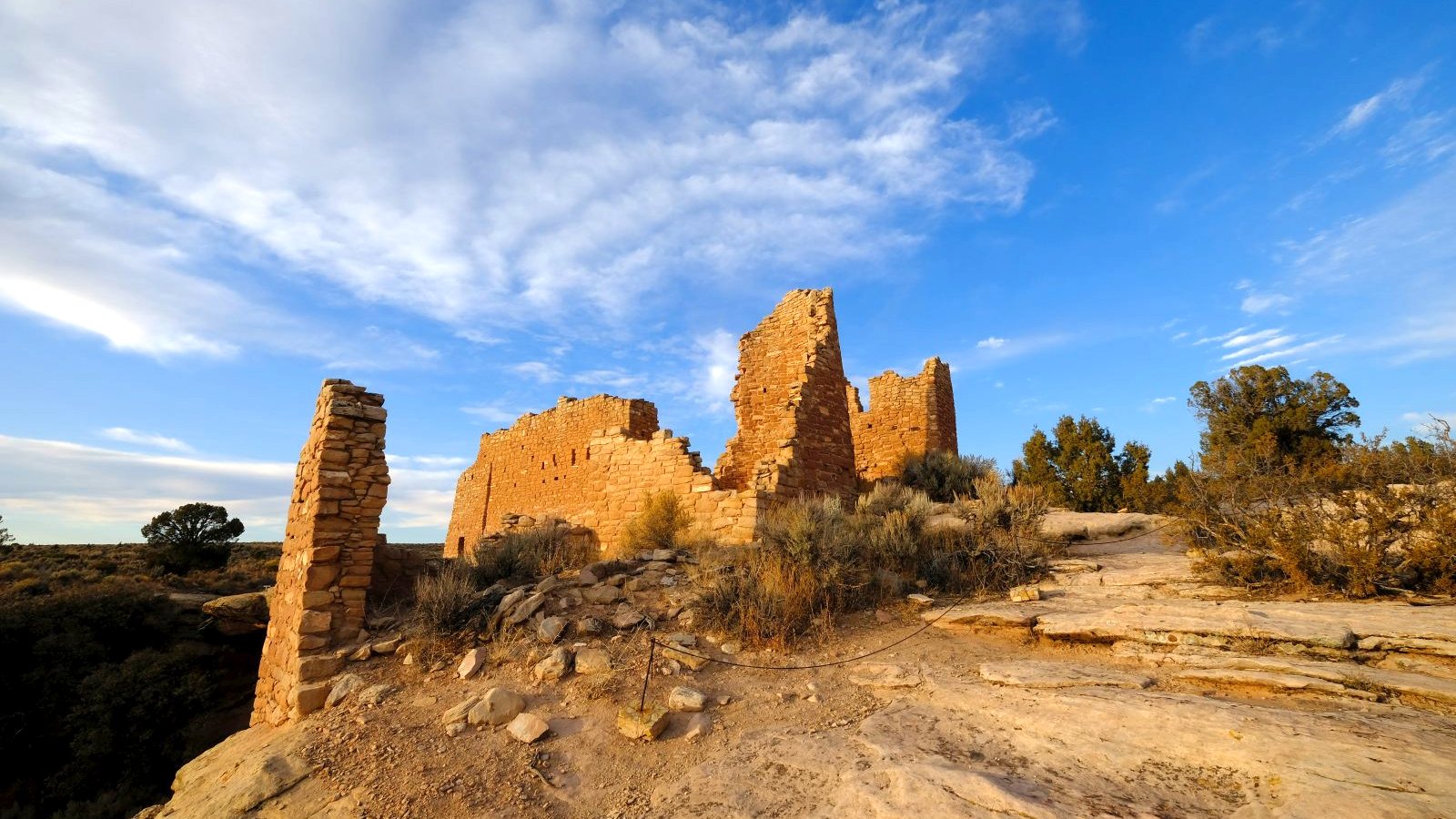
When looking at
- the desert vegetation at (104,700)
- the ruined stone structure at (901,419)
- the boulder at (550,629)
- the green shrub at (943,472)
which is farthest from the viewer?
the ruined stone structure at (901,419)

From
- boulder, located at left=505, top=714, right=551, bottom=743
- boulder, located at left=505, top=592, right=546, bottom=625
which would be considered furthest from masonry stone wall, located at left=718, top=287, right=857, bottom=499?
boulder, located at left=505, top=714, right=551, bottom=743

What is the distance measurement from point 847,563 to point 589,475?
8.82 m

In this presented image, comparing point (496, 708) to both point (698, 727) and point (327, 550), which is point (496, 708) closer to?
point (698, 727)

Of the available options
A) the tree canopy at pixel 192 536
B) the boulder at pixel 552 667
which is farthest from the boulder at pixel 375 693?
the tree canopy at pixel 192 536

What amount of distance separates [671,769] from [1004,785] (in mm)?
2353

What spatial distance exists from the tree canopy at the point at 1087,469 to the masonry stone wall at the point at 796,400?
8.36 meters

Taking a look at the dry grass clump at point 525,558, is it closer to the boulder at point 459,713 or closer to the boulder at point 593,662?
the boulder at point 593,662

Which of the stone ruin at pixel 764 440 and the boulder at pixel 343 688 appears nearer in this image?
the boulder at pixel 343 688

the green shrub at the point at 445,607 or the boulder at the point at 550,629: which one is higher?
the green shrub at the point at 445,607

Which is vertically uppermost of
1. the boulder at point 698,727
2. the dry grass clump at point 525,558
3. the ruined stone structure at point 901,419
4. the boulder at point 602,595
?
the ruined stone structure at point 901,419

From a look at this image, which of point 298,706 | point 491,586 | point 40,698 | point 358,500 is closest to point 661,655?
point 491,586

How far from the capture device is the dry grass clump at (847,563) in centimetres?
738

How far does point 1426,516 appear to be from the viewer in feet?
21.1

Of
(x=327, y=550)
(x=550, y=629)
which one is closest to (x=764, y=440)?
(x=550, y=629)
